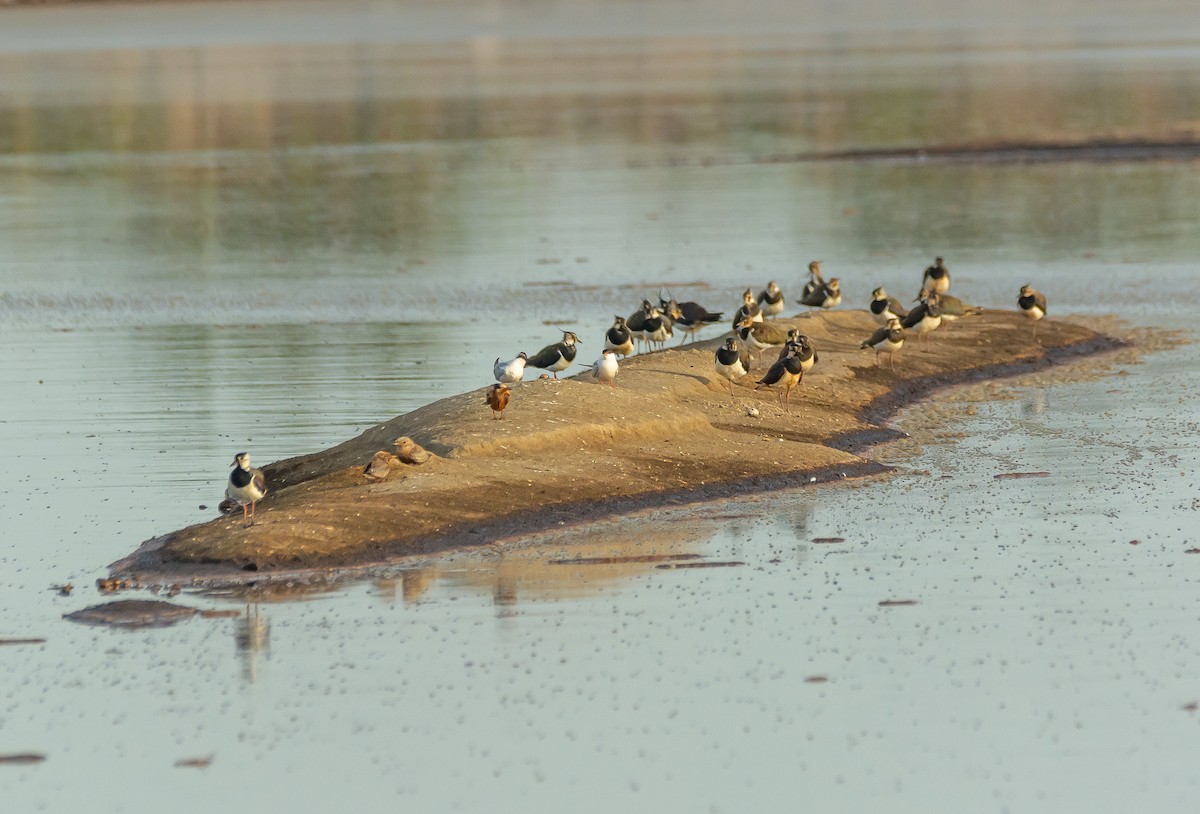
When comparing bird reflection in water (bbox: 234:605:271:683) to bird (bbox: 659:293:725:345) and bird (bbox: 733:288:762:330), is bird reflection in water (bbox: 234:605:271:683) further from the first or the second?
bird (bbox: 659:293:725:345)

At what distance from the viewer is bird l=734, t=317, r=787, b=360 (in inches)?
929

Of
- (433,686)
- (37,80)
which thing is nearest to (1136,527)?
(433,686)

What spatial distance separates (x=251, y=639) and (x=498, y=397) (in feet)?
16.8

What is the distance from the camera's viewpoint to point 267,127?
2562 inches

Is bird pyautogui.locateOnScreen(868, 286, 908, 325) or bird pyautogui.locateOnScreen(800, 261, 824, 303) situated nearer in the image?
bird pyautogui.locateOnScreen(868, 286, 908, 325)

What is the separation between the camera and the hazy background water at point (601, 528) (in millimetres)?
12781

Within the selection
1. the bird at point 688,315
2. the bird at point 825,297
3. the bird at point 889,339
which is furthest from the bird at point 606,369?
the bird at point 825,297

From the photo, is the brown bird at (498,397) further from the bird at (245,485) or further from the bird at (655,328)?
the bird at (655,328)

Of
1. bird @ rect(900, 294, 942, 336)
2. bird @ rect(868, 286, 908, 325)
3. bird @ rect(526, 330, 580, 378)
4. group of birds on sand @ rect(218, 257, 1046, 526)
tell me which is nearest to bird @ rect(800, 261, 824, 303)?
group of birds on sand @ rect(218, 257, 1046, 526)

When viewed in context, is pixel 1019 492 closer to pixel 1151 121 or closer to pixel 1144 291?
pixel 1144 291

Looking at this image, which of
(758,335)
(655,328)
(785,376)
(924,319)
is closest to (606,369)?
(785,376)

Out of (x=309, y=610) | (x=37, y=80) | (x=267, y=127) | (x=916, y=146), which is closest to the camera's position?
(x=309, y=610)

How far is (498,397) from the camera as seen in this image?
64.1 ft

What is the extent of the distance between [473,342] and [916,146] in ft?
89.9
